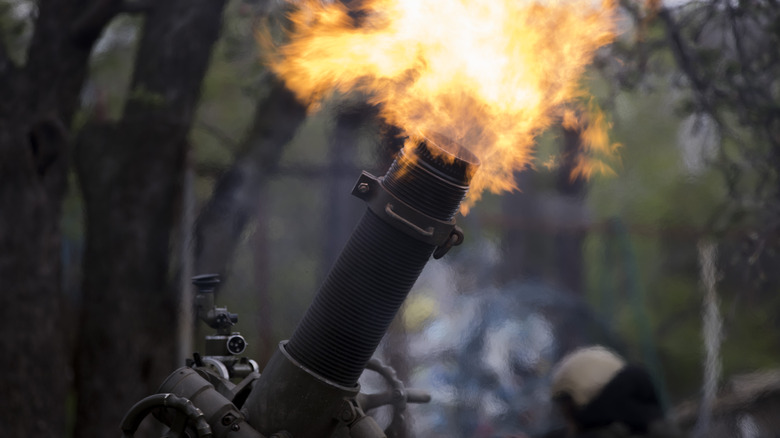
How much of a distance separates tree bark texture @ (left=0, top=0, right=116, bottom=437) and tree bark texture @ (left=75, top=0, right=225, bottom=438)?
519 mm

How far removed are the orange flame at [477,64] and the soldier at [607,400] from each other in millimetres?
1211

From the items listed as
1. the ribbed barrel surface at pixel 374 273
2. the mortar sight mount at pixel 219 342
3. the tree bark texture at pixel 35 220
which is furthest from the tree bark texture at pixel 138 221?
the ribbed barrel surface at pixel 374 273

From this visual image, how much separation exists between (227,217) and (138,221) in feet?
2.62

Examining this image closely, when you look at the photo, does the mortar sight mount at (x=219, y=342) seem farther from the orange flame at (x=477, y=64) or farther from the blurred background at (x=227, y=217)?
the blurred background at (x=227, y=217)

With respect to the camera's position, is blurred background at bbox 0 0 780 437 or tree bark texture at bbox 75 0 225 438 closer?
A: blurred background at bbox 0 0 780 437

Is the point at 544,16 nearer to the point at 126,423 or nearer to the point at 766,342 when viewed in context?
the point at 126,423

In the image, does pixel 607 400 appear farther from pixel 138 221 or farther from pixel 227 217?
pixel 138 221

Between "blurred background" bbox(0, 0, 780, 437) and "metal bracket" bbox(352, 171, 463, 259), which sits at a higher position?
"metal bracket" bbox(352, 171, 463, 259)

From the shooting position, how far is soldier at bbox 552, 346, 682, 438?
14.4 ft

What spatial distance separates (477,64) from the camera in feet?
11.7

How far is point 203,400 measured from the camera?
3125mm

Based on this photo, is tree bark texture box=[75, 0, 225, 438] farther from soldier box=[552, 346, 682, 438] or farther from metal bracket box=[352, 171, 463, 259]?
metal bracket box=[352, 171, 463, 259]

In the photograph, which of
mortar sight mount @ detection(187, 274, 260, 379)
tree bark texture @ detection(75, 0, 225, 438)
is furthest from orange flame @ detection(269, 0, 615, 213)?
tree bark texture @ detection(75, 0, 225, 438)

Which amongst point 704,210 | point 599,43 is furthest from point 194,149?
point 704,210
